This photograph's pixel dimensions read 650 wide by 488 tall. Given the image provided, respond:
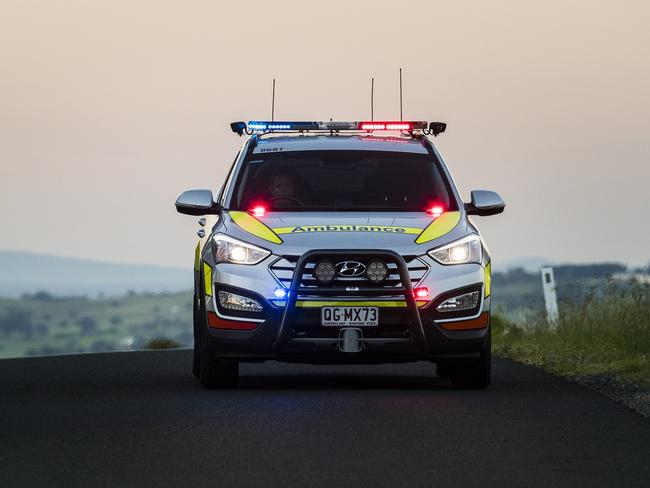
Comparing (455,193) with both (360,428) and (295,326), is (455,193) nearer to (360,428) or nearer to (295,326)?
(295,326)

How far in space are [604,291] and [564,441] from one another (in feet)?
37.8

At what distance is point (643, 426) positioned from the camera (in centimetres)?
1120

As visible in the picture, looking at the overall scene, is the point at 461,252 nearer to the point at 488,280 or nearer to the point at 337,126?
the point at 488,280

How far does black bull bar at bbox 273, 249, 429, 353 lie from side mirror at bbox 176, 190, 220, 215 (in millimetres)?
1382

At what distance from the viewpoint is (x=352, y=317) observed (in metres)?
13.7

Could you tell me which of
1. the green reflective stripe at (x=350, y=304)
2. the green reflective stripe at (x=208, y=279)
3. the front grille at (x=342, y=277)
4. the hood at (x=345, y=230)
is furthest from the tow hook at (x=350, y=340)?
the green reflective stripe at (x=208, y=279)

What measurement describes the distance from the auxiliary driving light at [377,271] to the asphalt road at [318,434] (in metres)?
0.86

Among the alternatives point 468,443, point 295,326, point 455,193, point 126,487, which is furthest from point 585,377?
point 126,487

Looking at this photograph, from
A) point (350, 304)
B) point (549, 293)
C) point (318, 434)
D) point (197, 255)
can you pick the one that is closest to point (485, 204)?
point (350, 304)

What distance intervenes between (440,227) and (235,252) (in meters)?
1.60

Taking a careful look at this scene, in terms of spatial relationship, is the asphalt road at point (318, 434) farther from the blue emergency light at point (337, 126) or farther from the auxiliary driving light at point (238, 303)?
the blue emergency light at point (337, 126)

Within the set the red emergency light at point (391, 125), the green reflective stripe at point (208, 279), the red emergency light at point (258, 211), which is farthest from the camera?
the red emergency light at point (391, 125)

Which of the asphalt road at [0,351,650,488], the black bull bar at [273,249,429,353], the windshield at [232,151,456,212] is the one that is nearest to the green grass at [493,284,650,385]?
the asphalt road at [0,351,650,488]

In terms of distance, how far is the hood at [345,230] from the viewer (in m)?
13.7
